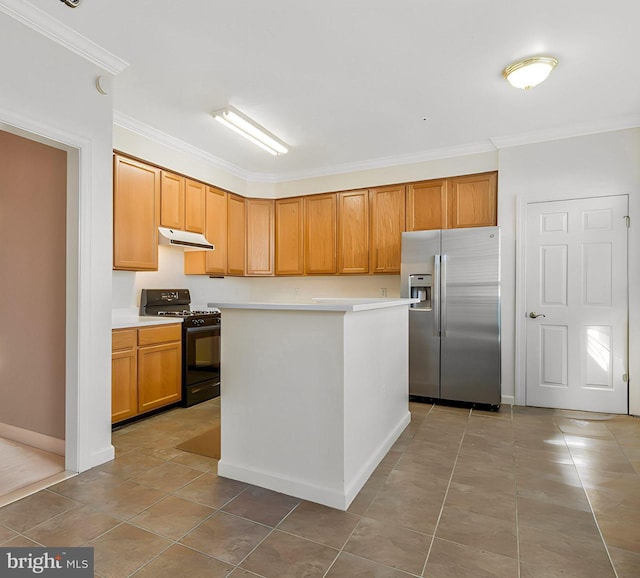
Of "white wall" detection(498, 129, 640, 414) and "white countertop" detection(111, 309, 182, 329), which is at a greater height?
"white wall" detection(498, 129, 640, 414)

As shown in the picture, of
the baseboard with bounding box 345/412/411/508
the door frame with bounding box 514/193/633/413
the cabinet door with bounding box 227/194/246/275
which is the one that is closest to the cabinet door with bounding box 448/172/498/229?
the door frame with bounding box 514/193/633/413

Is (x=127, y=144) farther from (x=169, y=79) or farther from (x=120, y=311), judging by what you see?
(x=120, y=311)

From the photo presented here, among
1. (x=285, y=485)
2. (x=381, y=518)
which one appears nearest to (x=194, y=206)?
(x=285, y=485)

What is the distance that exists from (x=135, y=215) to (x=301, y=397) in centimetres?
257

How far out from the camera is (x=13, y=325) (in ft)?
9.47

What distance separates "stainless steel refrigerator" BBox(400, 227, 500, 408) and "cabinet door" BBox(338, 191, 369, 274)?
2.31 feet

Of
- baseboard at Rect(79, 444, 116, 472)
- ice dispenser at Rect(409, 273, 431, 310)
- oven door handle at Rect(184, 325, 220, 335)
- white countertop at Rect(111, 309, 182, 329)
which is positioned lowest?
baseboard at Rect(79, 444, 116, 472)

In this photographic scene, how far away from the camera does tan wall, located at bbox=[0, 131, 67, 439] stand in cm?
262

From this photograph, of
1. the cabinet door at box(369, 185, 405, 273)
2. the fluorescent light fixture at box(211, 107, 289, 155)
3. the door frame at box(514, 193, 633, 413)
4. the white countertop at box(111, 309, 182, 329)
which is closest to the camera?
the white countertop at box(111, 309, 182, 329)

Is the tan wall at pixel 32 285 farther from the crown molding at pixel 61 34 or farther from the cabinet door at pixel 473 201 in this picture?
the cabinet door at pixel 473 201

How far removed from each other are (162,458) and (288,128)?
10.1ft

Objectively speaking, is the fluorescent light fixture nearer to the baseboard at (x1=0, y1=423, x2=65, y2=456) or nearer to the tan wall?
the tan wall

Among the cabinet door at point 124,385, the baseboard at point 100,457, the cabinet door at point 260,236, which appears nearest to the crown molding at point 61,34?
the cabinet door at point 124,385

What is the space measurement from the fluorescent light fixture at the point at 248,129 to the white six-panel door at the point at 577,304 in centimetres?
274
